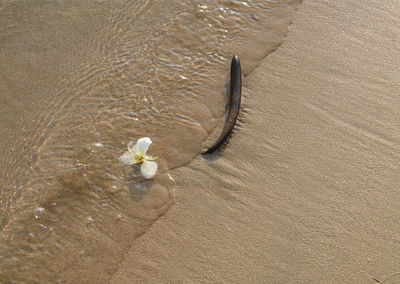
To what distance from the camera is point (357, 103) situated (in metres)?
3.21

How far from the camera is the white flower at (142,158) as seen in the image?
285 centimetres

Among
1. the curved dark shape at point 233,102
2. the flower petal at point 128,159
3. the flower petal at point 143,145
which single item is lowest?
the flower petal at point 128,159

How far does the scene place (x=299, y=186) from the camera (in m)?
2.76

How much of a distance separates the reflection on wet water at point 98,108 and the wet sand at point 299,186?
23 cm

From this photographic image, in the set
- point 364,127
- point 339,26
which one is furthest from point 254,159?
point 339,26

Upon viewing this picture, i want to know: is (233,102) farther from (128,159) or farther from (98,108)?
(98,108)

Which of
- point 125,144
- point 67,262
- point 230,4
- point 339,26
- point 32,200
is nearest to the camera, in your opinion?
point 67,262

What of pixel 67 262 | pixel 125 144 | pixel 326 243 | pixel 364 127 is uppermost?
pixel 364 127

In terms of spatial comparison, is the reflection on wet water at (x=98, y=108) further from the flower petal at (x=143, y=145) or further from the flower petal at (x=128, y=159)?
the flower petal at (x=143, y=145)

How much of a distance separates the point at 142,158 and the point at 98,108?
2.14ft

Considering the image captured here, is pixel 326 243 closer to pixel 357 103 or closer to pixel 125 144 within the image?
pixel 357 103

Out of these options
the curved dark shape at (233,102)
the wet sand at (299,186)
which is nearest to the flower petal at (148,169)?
the wet sand at (299,186)

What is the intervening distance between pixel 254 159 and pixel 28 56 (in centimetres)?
224

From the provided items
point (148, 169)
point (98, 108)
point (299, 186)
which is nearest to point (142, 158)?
point (148, 169)
